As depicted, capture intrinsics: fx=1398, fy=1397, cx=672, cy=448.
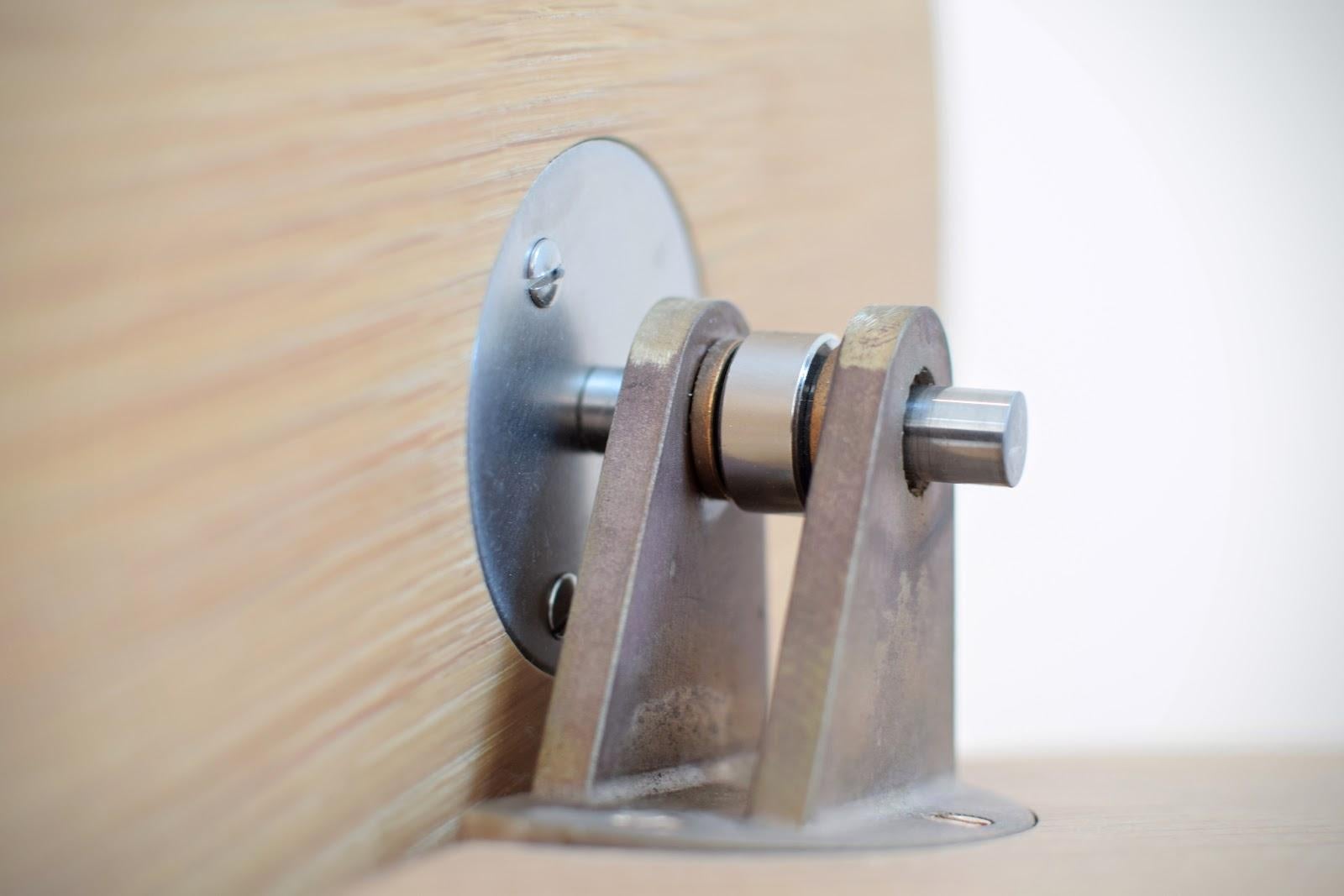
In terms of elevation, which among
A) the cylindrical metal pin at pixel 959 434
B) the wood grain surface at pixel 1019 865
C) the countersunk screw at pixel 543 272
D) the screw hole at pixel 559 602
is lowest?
the wood grain surface at pixel 1019 865

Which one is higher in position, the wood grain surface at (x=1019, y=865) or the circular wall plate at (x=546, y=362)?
the circular wall plate at (x=546, y=362)

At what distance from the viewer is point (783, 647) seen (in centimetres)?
38

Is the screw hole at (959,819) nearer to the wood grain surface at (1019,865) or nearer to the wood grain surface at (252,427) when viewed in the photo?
the wood grain surface at (1019,865)

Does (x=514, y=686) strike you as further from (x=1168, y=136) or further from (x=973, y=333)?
(x=1168, y=136)

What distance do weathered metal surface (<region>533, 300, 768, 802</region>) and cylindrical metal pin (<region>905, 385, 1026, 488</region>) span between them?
73 millimetres

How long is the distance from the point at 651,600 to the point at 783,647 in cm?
6

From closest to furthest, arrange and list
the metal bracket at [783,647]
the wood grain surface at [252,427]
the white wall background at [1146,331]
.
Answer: the wood grain surface at [252,427] → the metal bracket at [783,647] → the white wall background at [1146,331]

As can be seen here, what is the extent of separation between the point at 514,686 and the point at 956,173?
67 cm

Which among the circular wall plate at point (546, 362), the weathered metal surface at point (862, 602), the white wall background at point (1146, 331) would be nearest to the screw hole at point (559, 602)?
the circular wall plate at point (546, 362)

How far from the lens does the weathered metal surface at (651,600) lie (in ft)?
1.32

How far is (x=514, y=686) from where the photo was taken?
1.46ft

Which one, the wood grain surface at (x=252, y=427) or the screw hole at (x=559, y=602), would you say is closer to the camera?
the wood grain surface at (x=252, y=427)

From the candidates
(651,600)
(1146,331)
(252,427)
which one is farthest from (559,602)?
(1146,331)

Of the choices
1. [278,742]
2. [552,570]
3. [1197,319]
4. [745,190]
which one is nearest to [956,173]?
[1197,319]
